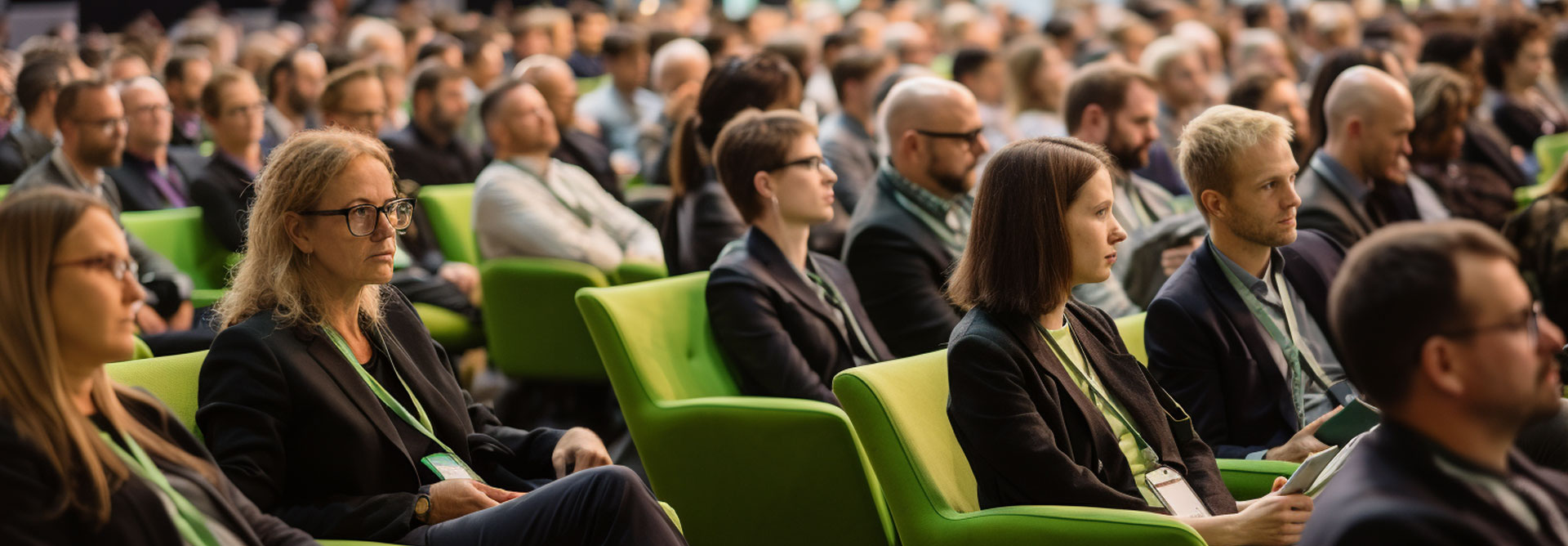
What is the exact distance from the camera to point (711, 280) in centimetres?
343

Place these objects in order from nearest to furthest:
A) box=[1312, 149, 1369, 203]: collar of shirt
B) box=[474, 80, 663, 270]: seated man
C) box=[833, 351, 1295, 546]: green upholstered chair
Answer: box=[833, 351, 1295, 546]: green upholstered chair < box=[1312, 149, 1369, 203]: collar of shirt < box=[474, 80, 663, 270]: seated man

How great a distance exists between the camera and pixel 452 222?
552 centimetres

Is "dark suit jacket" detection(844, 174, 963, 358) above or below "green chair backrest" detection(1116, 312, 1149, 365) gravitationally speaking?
below

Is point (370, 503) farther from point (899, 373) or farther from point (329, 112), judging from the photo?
point (329, 112)

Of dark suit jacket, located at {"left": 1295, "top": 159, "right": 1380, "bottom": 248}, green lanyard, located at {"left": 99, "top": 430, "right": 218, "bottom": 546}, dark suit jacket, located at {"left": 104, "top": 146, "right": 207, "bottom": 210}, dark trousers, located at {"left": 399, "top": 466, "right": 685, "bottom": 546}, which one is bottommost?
dark suit jacket, located at {"left": 104, "top": 146, "right": 207, "bottom": 210}

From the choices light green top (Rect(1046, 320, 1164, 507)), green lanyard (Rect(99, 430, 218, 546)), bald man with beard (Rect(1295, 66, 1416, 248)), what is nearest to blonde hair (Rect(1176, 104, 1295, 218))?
light green top (Rect(1046, 320, 1164, 507))

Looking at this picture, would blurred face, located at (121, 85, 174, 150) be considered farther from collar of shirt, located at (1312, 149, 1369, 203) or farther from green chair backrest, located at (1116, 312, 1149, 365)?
collar of shirt, located at (1312, 149, 1369, 203)

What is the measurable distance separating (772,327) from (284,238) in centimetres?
121

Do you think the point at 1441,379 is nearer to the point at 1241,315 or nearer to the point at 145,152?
the point at 1241,315

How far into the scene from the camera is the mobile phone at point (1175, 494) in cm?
245

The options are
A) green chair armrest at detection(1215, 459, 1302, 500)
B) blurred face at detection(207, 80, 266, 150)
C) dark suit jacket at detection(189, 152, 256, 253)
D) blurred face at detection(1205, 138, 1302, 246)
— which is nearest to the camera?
green chair armrest at detection(1215, 459, 1302, 500)

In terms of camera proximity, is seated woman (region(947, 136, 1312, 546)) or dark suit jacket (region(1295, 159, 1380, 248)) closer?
seated woman (region(947, 136, 1312, 546))

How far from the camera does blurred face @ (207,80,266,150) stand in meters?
5.30

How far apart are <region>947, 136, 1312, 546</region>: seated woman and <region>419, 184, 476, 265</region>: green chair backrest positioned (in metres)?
3.32
